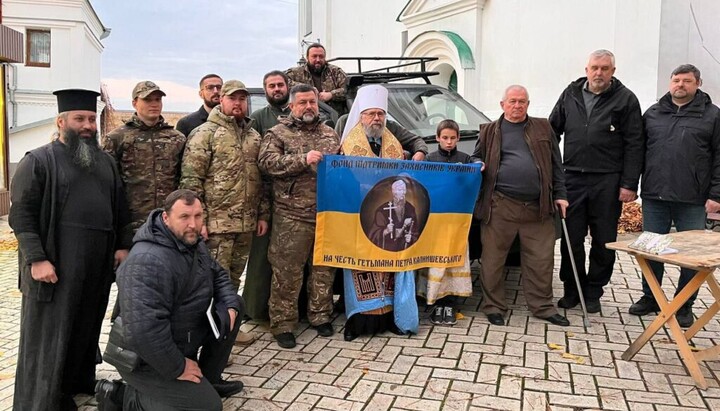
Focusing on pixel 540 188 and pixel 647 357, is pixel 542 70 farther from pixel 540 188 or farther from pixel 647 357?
pixel 647 357

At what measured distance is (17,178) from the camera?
326cm

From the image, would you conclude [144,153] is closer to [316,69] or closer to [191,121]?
[191,121]

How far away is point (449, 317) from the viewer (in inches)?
203

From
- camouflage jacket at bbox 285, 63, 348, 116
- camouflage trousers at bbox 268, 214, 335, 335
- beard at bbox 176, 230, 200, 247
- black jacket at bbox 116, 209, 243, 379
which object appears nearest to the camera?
black jacket at bbox 116, 209, 243, 379

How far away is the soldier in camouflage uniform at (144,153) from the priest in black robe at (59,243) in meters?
0.38

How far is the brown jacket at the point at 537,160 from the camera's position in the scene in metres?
5.00

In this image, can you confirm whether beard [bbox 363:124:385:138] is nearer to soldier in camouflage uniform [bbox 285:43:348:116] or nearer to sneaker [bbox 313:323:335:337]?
sneaker [bbox 313:323:335:337]

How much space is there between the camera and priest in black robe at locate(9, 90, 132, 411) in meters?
3.28

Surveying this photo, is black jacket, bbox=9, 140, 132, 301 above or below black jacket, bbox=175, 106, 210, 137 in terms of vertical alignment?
below

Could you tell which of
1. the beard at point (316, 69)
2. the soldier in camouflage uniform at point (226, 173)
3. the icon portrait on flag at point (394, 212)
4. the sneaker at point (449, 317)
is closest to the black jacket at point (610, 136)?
the icon portrait on flag at point (394, 212)

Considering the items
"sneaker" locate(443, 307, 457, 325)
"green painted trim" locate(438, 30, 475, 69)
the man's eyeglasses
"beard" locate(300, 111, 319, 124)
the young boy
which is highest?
"green painted trim" locate(438, 30, 475, 69)

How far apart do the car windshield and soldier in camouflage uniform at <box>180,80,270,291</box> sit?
2135mm

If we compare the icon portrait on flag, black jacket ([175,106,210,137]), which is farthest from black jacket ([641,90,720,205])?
black jacket ([175,106,210,137])

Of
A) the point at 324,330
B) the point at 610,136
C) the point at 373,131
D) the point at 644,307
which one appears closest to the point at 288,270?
the point at 324,330
